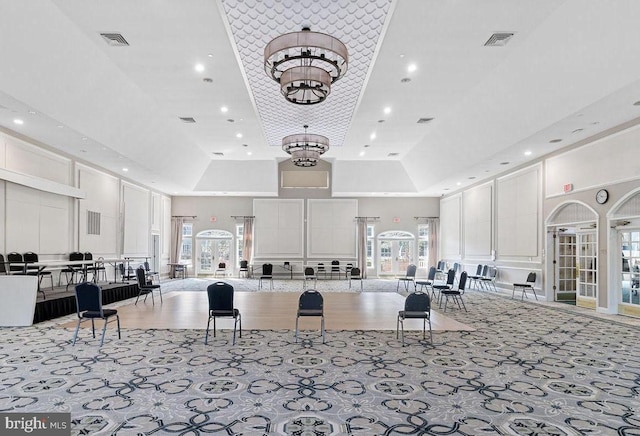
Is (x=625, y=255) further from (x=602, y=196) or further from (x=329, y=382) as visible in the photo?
(x=329, y=382)

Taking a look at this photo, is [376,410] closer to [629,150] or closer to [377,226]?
[629,150]

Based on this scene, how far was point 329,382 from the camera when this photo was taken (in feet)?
14.0

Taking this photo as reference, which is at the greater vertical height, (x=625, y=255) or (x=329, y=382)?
(x=625, y=255)

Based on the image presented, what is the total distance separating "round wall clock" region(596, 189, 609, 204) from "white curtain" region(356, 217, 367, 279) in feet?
35.3

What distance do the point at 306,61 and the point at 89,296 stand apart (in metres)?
4.67

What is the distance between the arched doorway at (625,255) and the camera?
8.17 metres

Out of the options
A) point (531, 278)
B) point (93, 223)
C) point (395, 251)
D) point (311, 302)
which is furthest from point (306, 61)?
point (395, 251)

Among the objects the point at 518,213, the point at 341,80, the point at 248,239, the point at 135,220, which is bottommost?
the point at 248,239

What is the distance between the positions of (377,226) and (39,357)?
15566 millimetres

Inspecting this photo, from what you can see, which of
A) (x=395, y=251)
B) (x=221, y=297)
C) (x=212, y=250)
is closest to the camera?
(x=221, y=297)

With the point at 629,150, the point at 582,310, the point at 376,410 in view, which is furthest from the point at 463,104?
the point at 376,410

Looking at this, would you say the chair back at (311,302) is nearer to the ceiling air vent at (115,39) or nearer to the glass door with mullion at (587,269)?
the ceiling air vent at (115,39)

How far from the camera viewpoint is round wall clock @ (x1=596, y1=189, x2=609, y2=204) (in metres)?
8.70

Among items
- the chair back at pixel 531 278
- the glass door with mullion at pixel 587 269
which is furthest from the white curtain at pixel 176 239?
the glass door with mullion at pixel 587 269
